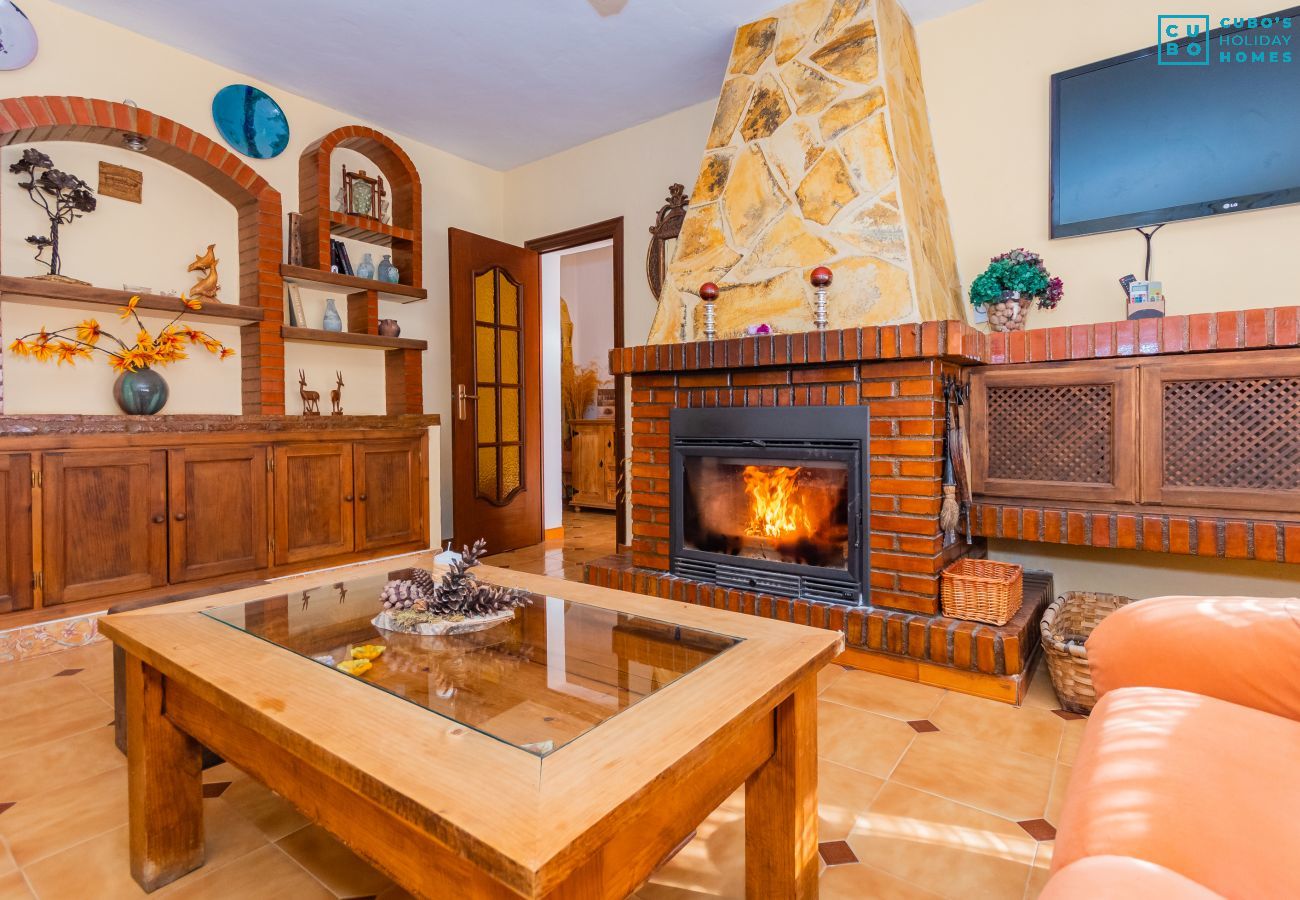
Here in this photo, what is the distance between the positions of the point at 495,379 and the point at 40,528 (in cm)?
250

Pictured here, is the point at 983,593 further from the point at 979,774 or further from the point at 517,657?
the point at 517,657

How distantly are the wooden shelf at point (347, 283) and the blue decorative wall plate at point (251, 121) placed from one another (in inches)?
25.3

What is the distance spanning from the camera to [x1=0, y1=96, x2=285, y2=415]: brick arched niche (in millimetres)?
2969

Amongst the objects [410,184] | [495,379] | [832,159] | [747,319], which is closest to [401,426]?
[495,379]

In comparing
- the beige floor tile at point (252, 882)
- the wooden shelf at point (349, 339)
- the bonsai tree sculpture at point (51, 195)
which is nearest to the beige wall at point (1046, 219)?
the beige floor tile at point (252, 882)

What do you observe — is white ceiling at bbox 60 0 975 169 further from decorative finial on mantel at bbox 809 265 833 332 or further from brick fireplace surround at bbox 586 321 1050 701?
brick fireplace surround at bbox 586 321 1050 701

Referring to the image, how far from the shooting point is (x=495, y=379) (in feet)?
15.0

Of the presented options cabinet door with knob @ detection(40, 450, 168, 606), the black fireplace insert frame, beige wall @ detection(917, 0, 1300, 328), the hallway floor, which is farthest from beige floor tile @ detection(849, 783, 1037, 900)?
cabinet door with knob @ detection(40, 450, 168, 606)

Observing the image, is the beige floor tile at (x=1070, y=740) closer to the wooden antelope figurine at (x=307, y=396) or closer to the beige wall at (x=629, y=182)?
the beige wall at (x=629, y=182)

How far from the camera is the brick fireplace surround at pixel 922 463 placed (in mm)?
2117

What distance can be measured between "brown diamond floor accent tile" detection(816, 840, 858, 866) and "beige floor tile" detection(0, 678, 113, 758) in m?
2.08

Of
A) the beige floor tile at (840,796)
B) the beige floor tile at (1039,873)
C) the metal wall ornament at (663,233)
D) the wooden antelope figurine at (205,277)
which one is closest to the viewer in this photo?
the beige floor tile at (1039,873)

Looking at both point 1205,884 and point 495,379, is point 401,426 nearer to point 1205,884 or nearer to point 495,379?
point 495,379

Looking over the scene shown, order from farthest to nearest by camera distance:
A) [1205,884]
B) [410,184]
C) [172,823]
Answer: [410,184]
[172,823]
[1205,884]
